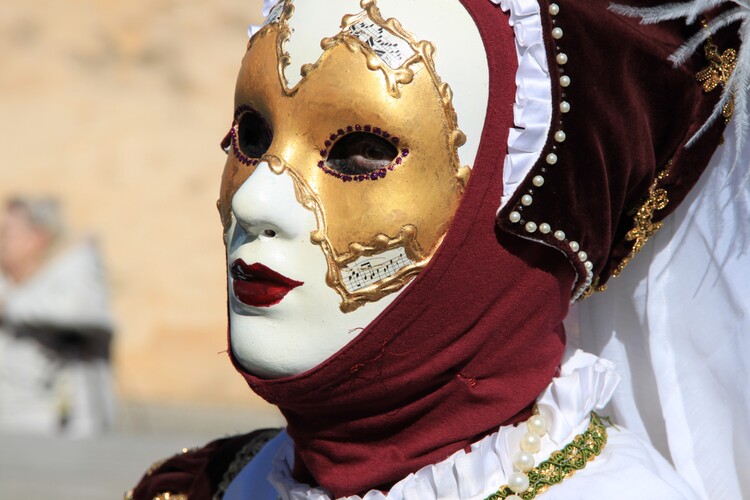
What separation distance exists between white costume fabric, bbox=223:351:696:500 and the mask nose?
441 mm

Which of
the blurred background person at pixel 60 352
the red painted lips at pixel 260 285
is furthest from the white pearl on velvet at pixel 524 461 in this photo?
the blurred background person at pixel 60 352

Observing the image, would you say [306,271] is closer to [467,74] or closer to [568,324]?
[467,74]

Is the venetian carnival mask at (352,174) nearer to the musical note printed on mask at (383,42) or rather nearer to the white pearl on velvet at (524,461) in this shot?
the musical note printed on mask at (383,42)

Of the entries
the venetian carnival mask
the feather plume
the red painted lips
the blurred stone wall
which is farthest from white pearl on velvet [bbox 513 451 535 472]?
the blurred stone wall

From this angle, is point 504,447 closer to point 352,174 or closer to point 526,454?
point 526,454

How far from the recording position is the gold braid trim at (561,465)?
6.07 feet

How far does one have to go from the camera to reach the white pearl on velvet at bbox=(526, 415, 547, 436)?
190cm

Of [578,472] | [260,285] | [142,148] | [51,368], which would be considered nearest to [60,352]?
[51,368]

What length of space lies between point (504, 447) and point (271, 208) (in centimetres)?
53

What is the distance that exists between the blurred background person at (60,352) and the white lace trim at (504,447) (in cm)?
477

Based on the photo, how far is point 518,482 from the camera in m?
1.83

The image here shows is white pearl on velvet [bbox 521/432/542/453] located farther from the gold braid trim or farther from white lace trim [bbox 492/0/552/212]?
white lace trim [bbox 492/0/552/212]

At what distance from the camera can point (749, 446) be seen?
6.52ft

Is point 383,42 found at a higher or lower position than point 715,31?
higher
